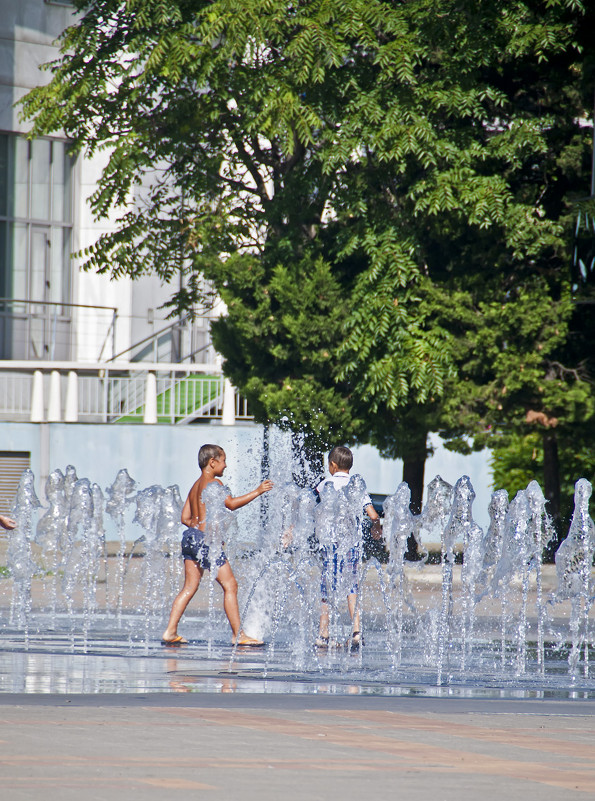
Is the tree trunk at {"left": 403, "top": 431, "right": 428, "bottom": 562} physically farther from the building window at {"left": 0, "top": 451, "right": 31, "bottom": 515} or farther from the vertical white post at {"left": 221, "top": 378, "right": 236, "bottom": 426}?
the building window at {"left": 0, "top": 451, "right": 31, "bottom": 515}

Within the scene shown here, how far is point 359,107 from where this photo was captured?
17266 millimetres

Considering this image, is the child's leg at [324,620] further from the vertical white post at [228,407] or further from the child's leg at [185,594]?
the vertical white post at [228,407]

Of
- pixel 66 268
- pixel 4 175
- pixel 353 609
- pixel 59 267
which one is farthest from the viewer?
pixel 66 268

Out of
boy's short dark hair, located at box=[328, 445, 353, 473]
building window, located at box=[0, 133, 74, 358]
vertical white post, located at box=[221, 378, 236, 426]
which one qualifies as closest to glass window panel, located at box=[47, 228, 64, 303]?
building window, located at box=[0, 133, 74, 358]

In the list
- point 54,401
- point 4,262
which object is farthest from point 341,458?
point 4,262

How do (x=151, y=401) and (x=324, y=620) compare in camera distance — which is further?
(x=151, y=401)

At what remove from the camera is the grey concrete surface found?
514cm

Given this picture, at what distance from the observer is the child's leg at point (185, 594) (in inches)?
403

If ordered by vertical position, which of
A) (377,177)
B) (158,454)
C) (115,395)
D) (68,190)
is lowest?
(158,454)

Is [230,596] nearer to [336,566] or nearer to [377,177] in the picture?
[336,566]

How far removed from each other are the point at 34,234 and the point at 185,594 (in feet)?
72.5

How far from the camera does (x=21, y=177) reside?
3067 centimetres

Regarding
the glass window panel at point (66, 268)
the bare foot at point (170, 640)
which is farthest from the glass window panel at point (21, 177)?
the bare foot at point (170, 640)

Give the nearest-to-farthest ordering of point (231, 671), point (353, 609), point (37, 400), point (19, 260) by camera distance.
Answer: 1. point (231, 671)
2. point (353, 609)
3. point (37, 400)
4. point (19, 260)
